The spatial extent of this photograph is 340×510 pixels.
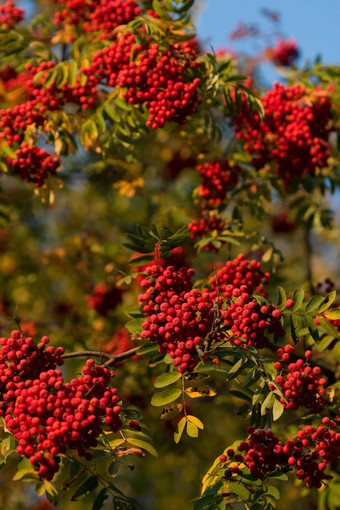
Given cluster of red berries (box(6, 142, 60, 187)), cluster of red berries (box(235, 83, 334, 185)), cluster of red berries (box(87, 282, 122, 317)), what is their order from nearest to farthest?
1. cluster of red berries (box(6, 142, 60, 187))
2. cluster of red berries (box(235, 83, 334, 185))
3. cluster of red berries (box(87, 282, 122, 317))

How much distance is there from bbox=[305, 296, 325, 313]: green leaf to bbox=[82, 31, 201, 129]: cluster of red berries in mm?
1625

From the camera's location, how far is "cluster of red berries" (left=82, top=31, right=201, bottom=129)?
4.12m

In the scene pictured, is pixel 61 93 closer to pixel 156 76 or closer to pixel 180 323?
pixel 156 76

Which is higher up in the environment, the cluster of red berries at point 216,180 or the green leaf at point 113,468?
the cluster of red berries at point 216,180

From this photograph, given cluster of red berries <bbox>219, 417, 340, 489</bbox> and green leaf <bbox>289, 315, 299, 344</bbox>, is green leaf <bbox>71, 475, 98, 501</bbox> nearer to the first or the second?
→ cluster of red berries <bbox>219, 417, 340, 489</bbox>

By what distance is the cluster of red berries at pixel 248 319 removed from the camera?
3174 mm

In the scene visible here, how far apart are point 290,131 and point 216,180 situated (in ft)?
2.39

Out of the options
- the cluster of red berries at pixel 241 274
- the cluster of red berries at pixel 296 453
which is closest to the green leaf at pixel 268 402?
the cluster of red berries at pixel 296 453

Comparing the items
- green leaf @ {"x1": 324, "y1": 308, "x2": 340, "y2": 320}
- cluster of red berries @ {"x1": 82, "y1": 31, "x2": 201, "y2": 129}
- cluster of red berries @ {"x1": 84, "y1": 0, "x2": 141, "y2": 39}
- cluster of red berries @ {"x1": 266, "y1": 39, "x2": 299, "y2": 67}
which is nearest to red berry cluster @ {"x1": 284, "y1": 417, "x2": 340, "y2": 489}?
green leaf @ {"x1": 324, "y1": 308, "x2": 340, "y2": 320}

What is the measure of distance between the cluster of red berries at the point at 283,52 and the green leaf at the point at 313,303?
7.02 metres

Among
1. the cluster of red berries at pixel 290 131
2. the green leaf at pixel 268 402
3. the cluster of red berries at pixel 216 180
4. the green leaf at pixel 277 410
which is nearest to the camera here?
the green leaf at pixel 277 410

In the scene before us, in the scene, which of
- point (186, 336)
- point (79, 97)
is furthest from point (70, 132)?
point (186, 336)

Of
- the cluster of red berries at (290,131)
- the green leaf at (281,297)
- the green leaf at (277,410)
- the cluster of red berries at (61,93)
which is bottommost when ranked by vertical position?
the green leaf at (277,410)

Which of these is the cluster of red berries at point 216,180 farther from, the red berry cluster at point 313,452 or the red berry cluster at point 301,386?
the red berry cluster at point 313,452
